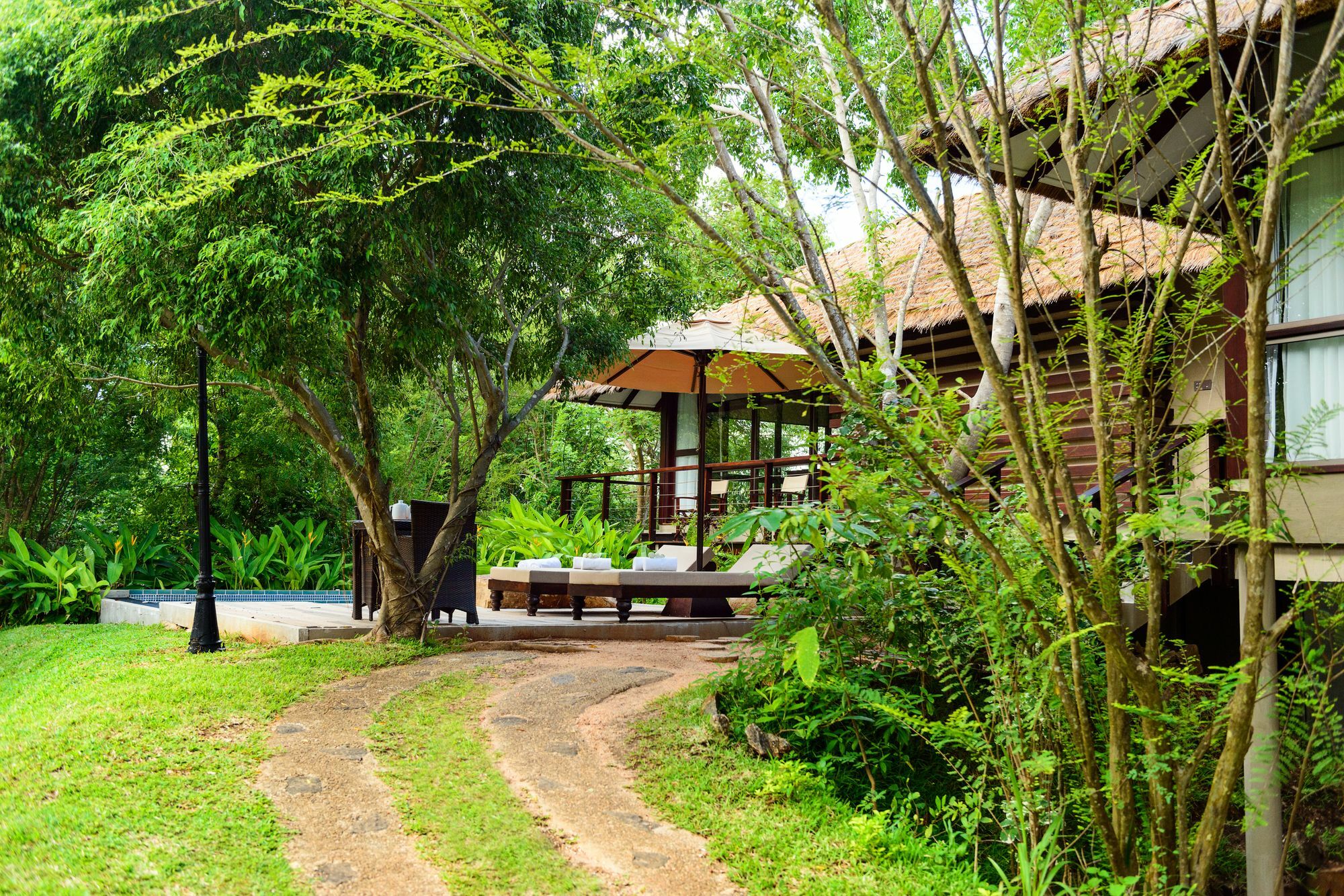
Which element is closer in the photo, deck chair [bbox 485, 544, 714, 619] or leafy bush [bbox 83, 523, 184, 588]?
deck chair [bbox 485, 544, 714, 619]

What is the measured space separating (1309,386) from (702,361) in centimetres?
547

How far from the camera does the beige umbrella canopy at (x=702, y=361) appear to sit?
7.70 m

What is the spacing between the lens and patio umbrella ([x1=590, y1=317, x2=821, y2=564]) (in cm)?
888

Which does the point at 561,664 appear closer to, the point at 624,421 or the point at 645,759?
the point at 645,759

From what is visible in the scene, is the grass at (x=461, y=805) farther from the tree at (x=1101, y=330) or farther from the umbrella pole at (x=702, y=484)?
the umbrella pole at (x=702, y=484)

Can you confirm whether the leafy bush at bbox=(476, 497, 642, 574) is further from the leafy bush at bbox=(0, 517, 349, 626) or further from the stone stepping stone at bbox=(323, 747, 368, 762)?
the stone stepping stone at bbox=(323, 747, 368, 762)

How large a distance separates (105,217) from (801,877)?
5.05m

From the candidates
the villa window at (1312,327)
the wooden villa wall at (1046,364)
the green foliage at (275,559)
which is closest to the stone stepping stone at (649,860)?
the villa window at (1312,327)

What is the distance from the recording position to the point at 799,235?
198 inches

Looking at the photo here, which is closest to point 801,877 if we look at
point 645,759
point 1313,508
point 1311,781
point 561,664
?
point 645,759

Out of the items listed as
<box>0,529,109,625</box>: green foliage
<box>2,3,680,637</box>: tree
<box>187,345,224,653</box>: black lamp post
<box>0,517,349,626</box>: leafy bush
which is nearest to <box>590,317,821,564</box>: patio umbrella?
<box>2,3,680,637</box>: tree

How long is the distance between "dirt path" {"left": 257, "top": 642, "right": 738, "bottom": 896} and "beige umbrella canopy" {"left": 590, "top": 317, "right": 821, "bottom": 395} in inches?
70.1

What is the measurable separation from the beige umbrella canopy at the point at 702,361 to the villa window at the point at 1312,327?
231cm

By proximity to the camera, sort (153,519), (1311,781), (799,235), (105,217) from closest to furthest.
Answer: (1311,781)
(799,235)
(105,217)
(153,519)
